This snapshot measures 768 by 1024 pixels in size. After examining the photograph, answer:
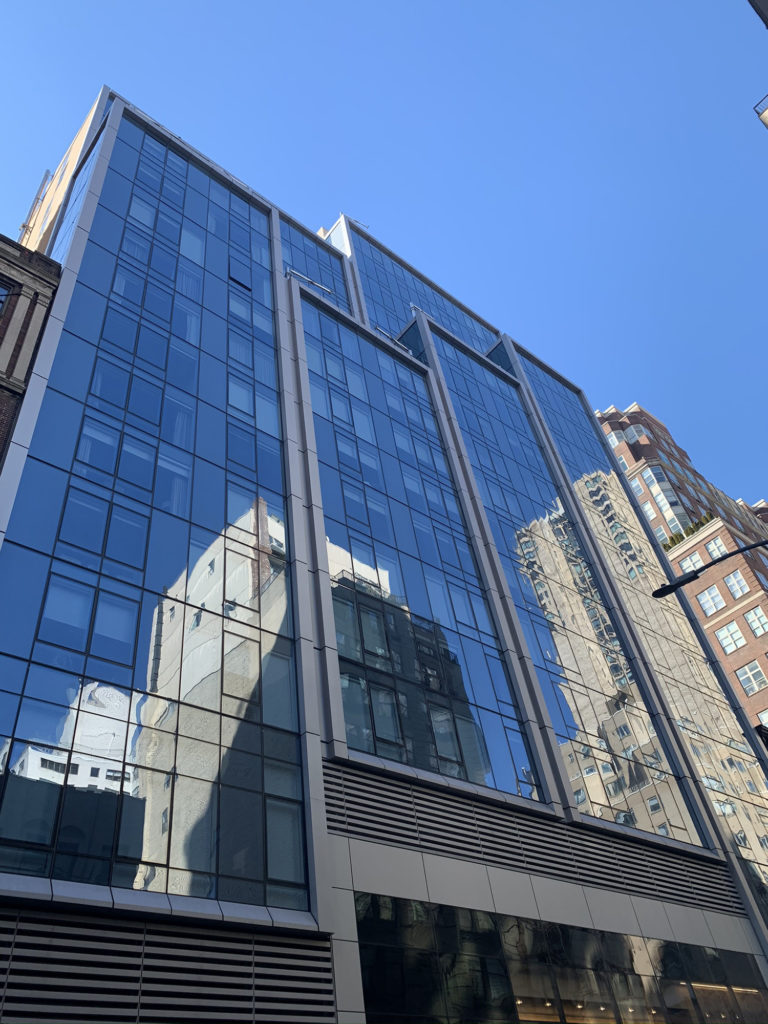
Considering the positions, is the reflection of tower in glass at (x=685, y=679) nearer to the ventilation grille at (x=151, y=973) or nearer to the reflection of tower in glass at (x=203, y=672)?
the reflection of tower in glass at (x=203, y=672)

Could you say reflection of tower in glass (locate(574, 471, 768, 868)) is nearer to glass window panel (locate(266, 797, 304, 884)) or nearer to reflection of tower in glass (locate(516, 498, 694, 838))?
reflection of tower in glass (locate(516, 498, 694, 838))

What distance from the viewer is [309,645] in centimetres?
2452

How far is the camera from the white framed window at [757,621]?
225 feet

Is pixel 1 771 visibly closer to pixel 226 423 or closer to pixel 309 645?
pixel 309 645

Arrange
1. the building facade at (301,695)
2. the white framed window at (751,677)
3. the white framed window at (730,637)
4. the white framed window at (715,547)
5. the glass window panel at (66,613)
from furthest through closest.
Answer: the white framed window at (715,547), the white framed window at (730,637), the white framed window at (751,677), the glass window panel at (66,613), the building facade at (301,695)

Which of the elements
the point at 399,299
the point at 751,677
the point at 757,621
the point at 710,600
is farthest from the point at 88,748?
the point at 710,600

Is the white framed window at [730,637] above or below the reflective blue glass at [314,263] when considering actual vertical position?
below

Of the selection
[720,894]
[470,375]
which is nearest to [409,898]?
[720,894]

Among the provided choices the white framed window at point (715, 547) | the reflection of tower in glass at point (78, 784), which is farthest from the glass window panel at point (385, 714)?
the white framed window at point (715, 547)

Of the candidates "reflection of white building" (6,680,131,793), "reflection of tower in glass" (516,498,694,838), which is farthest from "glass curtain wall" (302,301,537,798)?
"reflection of white building" (6,680,131,793)

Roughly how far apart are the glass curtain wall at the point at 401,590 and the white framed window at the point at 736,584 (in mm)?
44150

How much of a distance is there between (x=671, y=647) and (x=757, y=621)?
31.2 meters

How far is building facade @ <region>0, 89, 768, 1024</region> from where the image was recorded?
1733cm

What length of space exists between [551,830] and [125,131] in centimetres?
3750
